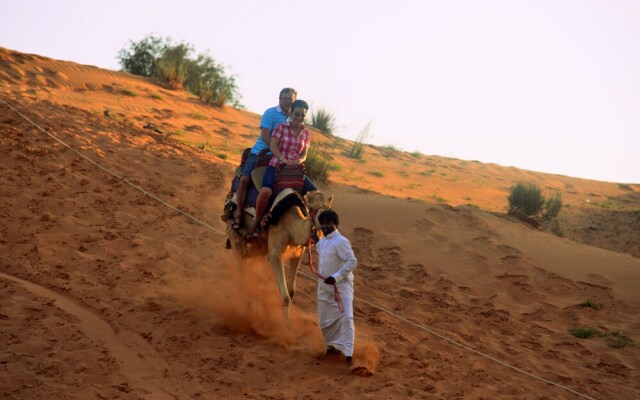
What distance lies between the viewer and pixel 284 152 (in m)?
9.08

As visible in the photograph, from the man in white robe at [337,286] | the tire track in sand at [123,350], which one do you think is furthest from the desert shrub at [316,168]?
the man in white robe at [337,286]

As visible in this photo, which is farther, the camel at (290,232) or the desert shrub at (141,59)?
the desert shrub at (141,59)

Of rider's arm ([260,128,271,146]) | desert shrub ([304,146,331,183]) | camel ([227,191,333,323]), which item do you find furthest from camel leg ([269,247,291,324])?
desert shrub ([304,146,331,183])

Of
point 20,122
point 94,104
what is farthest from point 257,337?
point 94,104

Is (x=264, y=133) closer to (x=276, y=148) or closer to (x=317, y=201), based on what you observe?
(x=276, y=148)

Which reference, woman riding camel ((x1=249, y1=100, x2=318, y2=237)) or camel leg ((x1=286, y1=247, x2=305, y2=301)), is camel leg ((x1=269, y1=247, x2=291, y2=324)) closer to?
camel leg ((x1=286, y1=247, x2=305, y2=301))

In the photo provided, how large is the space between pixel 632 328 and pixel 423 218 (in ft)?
18.3

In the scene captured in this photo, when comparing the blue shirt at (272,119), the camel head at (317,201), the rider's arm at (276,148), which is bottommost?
the camel head at (317,201)

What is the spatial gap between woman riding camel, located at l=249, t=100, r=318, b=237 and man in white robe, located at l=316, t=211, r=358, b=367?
1158mm

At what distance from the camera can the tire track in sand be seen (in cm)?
676

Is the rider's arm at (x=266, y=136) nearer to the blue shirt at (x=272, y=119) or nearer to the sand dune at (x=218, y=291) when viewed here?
the blue shirt at (x=272, y=119)

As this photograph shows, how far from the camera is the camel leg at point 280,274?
8.55 metres

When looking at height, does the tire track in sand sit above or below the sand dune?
below

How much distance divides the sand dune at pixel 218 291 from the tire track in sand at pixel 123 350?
0.03 metres
